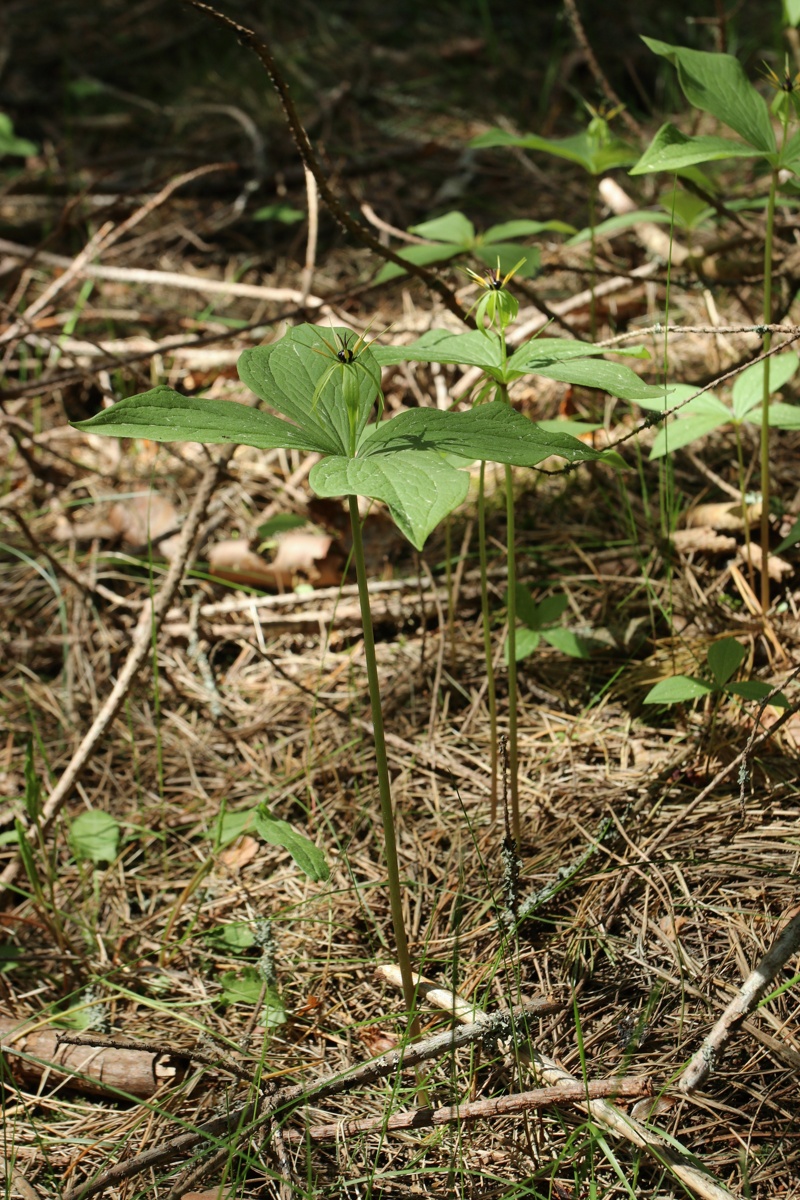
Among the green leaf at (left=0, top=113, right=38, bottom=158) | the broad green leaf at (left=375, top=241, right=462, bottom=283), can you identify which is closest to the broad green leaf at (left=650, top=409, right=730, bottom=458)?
the broad green leaf at (left=375, top=241, right=462, bottom=283)

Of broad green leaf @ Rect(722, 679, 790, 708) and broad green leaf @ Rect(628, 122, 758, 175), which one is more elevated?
broad green leaf @ Rect(628, 122, 758, 175)

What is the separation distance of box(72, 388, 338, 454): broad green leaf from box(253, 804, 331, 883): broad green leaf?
614 mm

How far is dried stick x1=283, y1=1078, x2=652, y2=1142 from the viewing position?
Result: 116 cm

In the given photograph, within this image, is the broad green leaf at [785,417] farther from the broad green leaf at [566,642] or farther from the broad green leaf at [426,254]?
the broad green leaf at [426,254]

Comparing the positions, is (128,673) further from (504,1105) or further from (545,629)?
(504,1105)

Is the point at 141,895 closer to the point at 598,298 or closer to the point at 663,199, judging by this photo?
the point at 663,199

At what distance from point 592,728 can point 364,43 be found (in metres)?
4.30

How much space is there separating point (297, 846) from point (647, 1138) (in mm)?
606

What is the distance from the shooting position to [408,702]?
77.9 inches

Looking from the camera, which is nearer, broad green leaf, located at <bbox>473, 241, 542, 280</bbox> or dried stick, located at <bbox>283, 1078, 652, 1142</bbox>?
dried stick, located at <bbox>283, 1078, 652, 1142</bbox>

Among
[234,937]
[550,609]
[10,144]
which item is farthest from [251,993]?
[10,144]

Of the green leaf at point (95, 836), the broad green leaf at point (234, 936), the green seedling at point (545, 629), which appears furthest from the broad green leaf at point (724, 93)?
the green leaf at point (95, 836)

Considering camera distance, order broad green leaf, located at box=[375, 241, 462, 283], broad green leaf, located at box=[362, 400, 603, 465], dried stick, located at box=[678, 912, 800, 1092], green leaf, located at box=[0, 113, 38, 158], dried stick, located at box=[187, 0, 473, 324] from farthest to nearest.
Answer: green leaf, located at box=[0, 113, 38, 158] < broad green leaf, located at box=[375, 241, 462, 283] < dried stick, located at box=[187, 0, 473, 324] < dried stick, located at box=[678, 912, 800, 1092] < broad green leaf, located at box=[362, 400, 603, 465]

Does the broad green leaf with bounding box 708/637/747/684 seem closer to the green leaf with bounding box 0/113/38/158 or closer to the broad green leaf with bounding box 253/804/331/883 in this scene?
the broad green leaf with bounding box 253/804/331/883
